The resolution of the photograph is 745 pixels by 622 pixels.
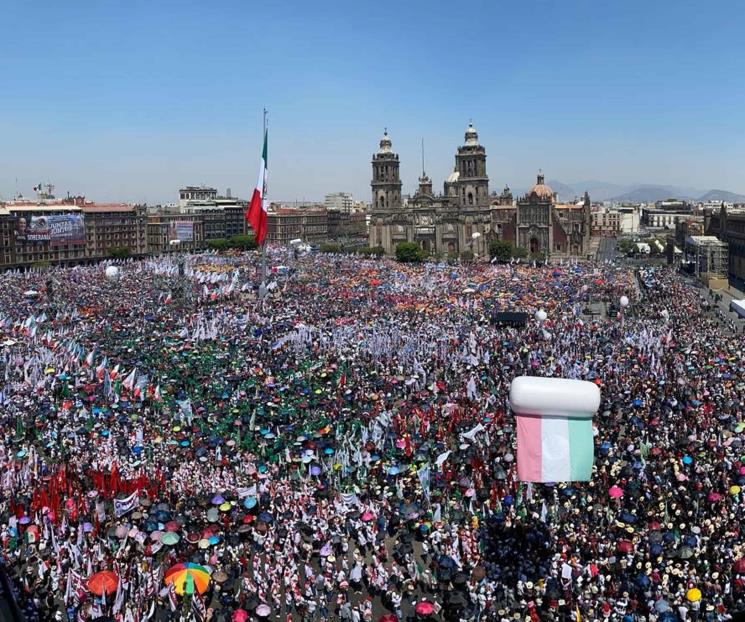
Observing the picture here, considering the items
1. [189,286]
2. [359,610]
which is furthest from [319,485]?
[189,286]

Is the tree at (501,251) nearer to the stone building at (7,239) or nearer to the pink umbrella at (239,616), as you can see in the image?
the stone building at (7,239)

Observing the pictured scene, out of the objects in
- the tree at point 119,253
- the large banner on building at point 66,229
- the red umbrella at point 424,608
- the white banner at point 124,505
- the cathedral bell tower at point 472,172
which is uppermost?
the cathedral bell tower at point 472,172

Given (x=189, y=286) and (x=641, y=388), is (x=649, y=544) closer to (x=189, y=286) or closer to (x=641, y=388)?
(x=641, y=388)

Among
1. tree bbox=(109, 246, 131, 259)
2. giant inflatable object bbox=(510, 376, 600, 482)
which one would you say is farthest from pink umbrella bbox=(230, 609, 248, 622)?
tree bbox=(109, 246, 131, 259)

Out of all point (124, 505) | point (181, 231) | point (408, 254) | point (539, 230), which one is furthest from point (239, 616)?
point (181, 231)

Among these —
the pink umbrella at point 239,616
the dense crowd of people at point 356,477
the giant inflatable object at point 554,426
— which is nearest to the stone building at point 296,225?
the dense crowd of people at point 356,477

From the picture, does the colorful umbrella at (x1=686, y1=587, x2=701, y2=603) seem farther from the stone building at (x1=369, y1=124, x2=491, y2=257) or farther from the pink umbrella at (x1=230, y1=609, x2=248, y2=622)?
the stone building at (x1=369, y1=124, x2=491, y2=257)

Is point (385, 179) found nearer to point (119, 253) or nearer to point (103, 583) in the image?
point (119, 253)
